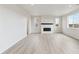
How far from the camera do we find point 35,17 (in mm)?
14492

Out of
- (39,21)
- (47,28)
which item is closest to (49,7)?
(47,28)

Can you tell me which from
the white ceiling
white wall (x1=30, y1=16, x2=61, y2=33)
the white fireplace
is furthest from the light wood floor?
white wall (x1=30, y1=16, x2=61, y2=33)

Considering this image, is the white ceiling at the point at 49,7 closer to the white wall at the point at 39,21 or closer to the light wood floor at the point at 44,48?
the light wood floor at the point at 44,48

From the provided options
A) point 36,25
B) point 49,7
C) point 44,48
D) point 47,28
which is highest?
point 49,7

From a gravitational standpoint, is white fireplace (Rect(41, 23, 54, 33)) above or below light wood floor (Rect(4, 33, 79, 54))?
above

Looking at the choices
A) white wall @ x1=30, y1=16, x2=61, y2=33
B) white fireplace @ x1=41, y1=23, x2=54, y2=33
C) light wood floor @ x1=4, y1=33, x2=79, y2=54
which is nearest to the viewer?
A: light wood floor @ x1=4, y1=33, x2=79, y2=54

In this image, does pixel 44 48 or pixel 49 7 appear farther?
pixel 49 7

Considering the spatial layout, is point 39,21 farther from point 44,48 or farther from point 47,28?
point 44,48

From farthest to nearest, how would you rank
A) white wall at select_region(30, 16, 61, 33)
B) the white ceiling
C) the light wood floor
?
white wall at select_region(30, 16, 61, 33) → the white ceiling → the light wood floor

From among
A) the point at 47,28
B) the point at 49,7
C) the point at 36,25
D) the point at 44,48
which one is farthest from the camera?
the point at 36,25

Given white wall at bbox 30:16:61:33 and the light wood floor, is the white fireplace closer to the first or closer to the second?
white wall at bbox 30:16:61:33

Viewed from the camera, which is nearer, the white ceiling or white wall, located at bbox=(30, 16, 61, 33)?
the white ceiling

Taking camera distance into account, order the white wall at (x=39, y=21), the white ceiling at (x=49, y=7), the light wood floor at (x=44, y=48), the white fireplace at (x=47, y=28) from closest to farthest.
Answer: the light wood floor at (x=44, y=48), the white ceiling at (x=49, y=7), the white fireplace at (x=47, y=28), the white wall at (x=39, y=21)

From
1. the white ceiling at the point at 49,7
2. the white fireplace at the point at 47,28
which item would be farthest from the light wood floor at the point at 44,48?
the white fireplace at the point at 47,28
